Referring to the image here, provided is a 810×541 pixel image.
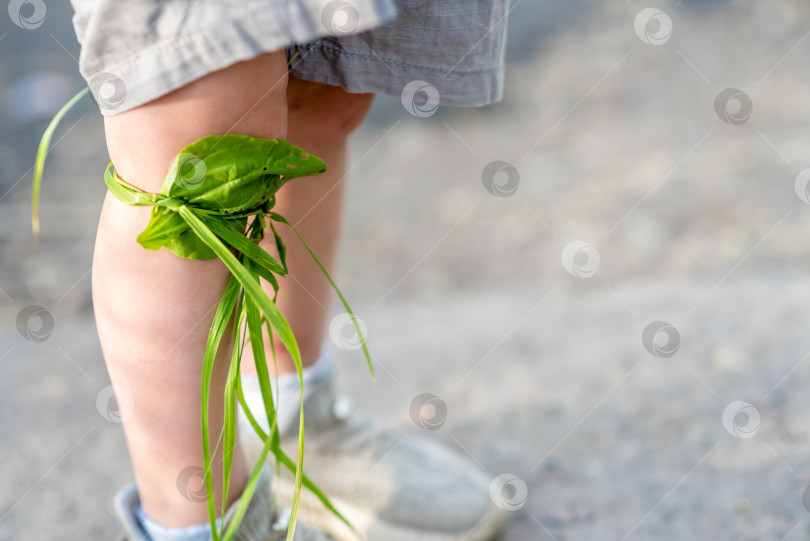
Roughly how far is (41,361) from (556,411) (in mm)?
1060

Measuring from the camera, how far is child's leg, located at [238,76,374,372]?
96 cm

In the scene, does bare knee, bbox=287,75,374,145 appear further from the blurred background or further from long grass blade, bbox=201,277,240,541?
the blurred background

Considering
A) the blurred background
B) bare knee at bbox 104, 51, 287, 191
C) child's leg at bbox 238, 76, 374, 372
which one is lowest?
the blurred background

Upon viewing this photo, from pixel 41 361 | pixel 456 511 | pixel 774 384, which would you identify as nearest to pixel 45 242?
pixel 41 361

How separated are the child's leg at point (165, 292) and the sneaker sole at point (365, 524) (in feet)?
0.94

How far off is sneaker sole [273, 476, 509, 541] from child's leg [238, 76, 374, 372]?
210 mm

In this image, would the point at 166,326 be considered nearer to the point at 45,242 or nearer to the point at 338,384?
the point at 338,384

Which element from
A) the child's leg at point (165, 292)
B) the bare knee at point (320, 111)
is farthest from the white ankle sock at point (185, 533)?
the bare knee at point (320, 111)

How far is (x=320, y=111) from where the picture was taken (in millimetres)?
971

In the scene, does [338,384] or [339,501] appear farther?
[338,384]

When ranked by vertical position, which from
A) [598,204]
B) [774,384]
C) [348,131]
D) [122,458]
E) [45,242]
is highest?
[348,131]

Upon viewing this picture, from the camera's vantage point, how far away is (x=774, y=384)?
1.39 metres

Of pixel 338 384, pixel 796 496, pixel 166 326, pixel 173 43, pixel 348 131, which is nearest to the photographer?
pixel 173 43

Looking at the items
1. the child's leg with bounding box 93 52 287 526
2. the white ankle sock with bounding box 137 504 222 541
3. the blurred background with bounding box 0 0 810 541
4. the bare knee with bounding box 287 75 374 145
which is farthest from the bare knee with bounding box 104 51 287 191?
the blurred background with bounding box 0 0 810 541
